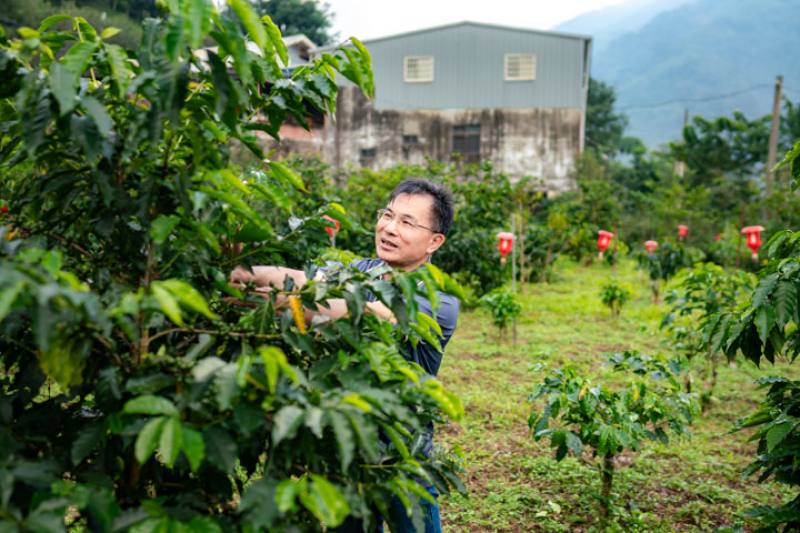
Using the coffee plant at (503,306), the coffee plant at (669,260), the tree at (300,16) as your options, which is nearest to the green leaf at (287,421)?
the coffee plant at (503,306)

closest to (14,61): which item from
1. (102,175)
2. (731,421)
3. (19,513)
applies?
(102,175)

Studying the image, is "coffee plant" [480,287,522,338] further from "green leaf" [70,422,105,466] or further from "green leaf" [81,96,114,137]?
"green leaf" [81,96,114,137]

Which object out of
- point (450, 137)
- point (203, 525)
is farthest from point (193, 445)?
point (450, 137)

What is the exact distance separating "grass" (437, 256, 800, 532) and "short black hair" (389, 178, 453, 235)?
1244 mm

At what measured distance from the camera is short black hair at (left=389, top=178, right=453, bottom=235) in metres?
2.42

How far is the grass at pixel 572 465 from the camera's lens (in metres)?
3.56

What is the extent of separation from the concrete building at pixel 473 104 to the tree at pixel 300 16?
10620mm

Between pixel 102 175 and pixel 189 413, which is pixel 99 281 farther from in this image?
pixel 189 413

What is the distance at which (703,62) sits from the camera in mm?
152875

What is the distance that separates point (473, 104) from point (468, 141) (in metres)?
1.16

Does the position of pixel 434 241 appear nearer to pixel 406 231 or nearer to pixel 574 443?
pixel 406 231

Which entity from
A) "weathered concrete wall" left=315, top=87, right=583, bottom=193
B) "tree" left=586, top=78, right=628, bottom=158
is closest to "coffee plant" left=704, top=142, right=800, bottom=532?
"weathered concrete wall" left=315, top=87, right=583, bottom=193

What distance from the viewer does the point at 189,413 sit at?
4.29 feet

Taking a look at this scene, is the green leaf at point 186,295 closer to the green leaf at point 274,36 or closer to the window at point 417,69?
the green leaf at point 274,36
